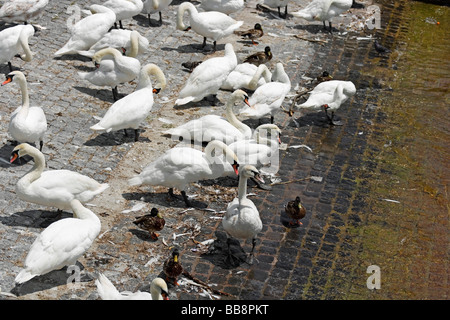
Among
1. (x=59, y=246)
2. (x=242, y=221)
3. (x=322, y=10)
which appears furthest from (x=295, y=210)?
(x=322, y=10)

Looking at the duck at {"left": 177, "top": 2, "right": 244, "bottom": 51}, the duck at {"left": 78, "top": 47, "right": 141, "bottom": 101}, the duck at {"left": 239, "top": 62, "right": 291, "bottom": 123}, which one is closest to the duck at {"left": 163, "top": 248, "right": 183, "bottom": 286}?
the duck at {"left": 239, "top": 62, "right": 291, "bottom": 123}

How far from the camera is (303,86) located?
1720cm

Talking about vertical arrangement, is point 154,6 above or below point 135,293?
below

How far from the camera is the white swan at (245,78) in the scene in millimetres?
15977

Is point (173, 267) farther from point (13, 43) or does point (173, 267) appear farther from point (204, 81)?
point (13, 43)

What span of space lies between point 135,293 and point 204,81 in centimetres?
674

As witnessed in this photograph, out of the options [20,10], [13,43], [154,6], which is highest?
[13,43]

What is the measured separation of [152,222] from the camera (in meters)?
11.2

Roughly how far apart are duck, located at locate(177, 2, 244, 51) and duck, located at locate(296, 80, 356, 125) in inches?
136
